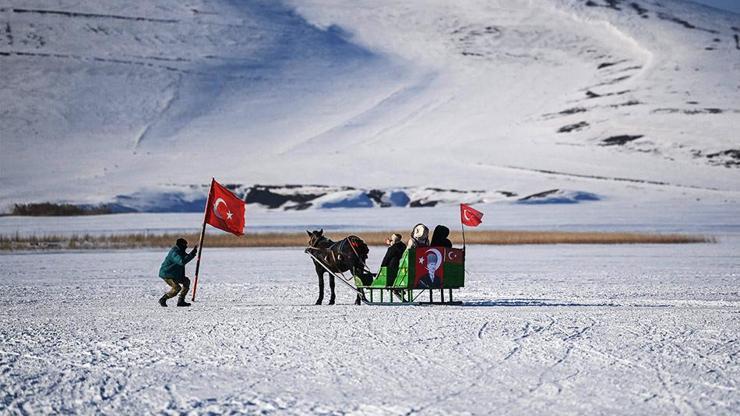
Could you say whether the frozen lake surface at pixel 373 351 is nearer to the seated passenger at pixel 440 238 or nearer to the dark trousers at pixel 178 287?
the dark trousers at pixel 178 287

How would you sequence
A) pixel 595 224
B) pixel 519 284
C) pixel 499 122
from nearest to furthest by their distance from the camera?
pixel 519 284 < pixel 595 224 < pixel 499 122

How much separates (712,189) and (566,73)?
35893 mm

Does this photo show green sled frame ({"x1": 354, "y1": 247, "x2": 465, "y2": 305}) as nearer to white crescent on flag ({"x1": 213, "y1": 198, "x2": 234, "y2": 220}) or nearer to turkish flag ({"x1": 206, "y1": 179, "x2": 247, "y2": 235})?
turkish flag ({"x1": 206, "y1": 179, "x2": 247, "y2": 235})

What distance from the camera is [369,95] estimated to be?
96.4 m

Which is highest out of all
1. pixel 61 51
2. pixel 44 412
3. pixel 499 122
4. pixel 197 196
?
pixel 61 51

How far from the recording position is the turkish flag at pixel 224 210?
17.2 m

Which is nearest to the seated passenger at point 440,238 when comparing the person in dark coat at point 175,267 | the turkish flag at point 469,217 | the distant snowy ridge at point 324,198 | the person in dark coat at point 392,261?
the person in dark coat at point 392,261

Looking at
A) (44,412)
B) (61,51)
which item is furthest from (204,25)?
(44,412)

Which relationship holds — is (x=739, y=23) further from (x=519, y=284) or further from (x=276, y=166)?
(x=519, y=284)

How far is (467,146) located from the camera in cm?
7762

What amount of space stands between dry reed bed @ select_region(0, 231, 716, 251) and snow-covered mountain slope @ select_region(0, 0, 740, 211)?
22644 mm

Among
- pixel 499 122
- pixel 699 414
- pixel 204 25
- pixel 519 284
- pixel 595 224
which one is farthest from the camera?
pixel 204 25

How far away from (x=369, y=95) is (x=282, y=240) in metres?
59.4

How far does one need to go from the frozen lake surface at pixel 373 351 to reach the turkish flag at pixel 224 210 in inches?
42.6
